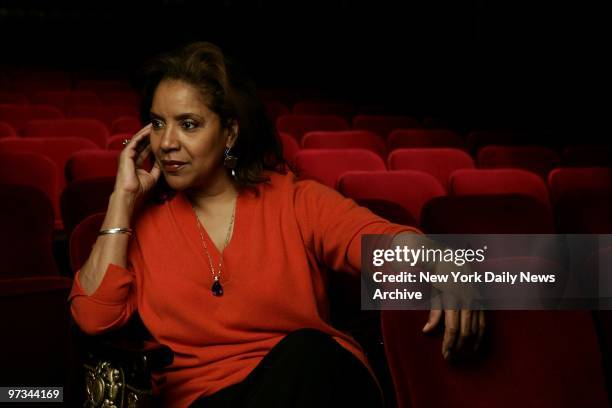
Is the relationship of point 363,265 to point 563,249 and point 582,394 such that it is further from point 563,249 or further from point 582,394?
point 563,249

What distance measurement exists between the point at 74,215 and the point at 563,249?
66 centimetres

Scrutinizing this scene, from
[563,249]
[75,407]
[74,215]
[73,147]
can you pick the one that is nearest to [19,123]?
[73,147]

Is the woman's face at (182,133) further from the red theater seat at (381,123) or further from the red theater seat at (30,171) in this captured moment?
the red theater seat at (381,123)

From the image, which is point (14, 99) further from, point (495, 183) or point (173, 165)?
point (173, 165)

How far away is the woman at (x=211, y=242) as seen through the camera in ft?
1.84

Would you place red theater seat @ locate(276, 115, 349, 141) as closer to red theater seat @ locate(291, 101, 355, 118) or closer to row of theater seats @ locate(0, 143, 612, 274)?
red theater seat @ locate(291, 101, 355, 118)

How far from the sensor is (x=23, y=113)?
1.78m

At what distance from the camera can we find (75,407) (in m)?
0.62

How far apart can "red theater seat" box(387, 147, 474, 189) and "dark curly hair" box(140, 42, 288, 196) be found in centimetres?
75

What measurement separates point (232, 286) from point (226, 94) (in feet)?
0.59

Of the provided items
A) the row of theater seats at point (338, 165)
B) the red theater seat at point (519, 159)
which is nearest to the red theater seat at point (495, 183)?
the row of theater seats at point (338, 165)

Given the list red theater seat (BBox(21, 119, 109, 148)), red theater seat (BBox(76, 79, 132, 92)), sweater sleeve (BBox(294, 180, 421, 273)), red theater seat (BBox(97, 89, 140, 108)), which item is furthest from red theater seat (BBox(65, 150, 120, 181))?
red theater seat (BBox(76, 79, 132, 92))

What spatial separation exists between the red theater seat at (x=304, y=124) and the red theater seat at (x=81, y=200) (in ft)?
3.09

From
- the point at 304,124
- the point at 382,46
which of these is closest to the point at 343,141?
the point at 304,124
